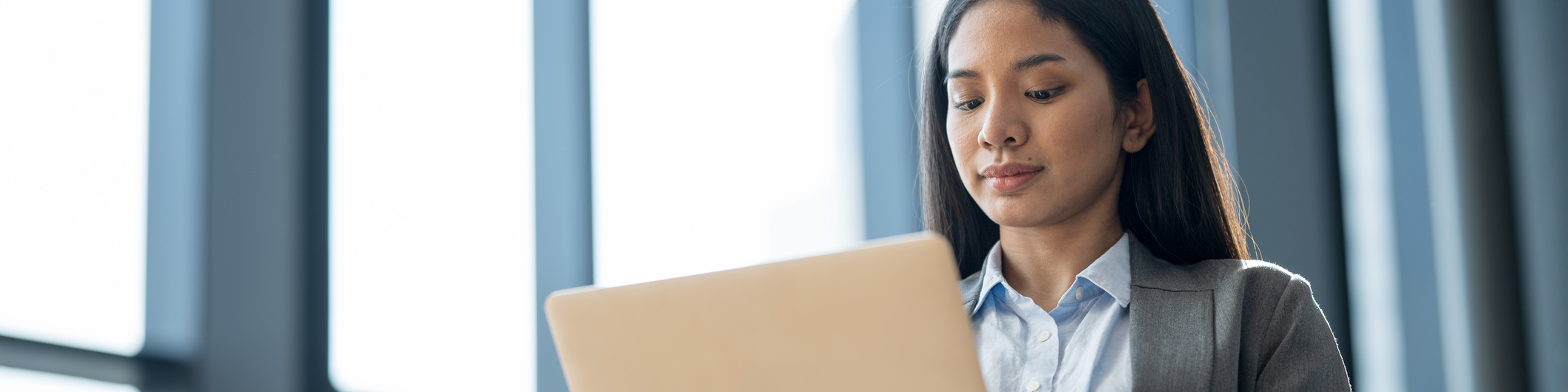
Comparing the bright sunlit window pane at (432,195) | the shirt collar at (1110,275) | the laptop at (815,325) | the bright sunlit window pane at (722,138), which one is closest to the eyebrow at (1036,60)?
the shirt collar at (1110,275)

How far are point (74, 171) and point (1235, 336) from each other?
8.49 feet

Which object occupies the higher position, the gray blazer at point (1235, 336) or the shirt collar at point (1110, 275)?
the shirt collar at point (1110, 275)

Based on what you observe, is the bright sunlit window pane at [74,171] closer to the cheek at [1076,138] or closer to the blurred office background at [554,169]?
the blurred office background at [554,169]

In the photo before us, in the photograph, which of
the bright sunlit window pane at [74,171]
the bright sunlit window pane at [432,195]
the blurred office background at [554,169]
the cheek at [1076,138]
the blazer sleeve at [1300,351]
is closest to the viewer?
the blazer sleeve at [1300,351]

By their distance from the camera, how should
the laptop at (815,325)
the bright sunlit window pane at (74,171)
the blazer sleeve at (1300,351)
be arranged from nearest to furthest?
the laptop at (815,325) → the blazer sleeve at (1300,351) → the bright sunlit window pane at (74,171)

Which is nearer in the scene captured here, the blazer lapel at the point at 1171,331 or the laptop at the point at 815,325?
the laptop at the point at 815,325

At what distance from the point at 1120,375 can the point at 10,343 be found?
2348 mm

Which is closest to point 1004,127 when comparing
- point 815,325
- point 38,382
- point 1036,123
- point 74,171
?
point 1036,123

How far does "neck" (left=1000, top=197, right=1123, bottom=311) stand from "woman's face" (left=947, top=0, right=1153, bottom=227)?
23mm

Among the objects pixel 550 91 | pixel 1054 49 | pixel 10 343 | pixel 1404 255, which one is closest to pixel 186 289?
pixel 10 343

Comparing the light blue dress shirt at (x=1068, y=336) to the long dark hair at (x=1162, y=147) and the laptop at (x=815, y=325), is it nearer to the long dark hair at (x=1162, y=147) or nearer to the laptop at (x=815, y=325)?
the long dark hair at (x=1162, y=147)

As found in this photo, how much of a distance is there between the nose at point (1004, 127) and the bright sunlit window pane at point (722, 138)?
138 centimetres

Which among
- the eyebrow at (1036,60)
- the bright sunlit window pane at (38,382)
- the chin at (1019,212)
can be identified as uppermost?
the eyebrow at (1036,60)

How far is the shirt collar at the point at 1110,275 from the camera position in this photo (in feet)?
3.32
